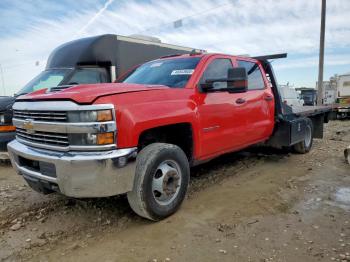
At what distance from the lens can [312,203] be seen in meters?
4.21

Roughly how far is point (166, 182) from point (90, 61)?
5078mm

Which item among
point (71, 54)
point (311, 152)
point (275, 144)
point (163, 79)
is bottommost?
point (311, 152)

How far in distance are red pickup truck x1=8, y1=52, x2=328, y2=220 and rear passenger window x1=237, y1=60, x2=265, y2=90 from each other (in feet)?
0.94

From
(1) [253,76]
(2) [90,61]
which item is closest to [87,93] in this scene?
(1) [253,76]

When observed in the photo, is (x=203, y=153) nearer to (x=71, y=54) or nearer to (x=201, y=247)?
(x=201, y=247)

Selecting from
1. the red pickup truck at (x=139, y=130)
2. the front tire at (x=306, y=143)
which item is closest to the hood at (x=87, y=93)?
the red pickup truck at (x=139, y=130)

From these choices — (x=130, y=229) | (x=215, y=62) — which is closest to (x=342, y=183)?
(x=215, y=62)

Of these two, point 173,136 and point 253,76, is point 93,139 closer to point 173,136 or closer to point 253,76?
point 173,136

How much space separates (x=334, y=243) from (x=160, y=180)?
175 centimetres

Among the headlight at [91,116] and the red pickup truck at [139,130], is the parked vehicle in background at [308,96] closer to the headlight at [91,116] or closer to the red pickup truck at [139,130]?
the red pickup truck at [139,130]

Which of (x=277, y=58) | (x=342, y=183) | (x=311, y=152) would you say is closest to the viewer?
(x=342, y=183)

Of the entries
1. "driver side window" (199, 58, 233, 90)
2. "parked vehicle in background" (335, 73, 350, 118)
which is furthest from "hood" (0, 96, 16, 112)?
A: "parked vehicle in background" (335, 73, 350, 118)

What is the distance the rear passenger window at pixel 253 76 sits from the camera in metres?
5.38

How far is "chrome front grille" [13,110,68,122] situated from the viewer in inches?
124
